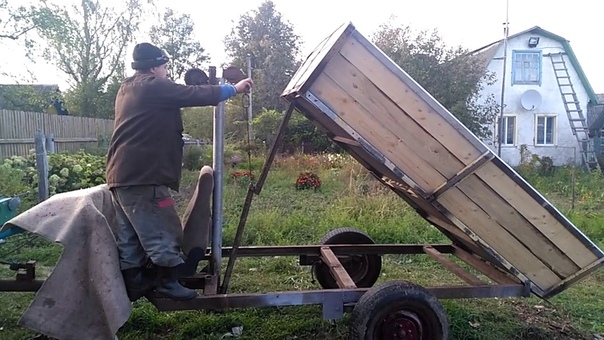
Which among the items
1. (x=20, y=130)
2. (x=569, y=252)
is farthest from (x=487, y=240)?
(x=20, y=130)

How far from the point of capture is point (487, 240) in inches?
133

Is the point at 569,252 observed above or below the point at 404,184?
below

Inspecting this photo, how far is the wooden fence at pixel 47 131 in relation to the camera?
1210cm

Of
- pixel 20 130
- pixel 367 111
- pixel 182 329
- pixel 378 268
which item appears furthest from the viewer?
pixel 20 130

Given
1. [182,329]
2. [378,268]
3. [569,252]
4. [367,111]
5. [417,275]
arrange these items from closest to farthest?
[367,111] → [569,252] → [182,329] → [378,268] → [417,275]

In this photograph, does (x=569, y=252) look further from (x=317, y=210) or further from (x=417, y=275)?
(x=317, y=210)

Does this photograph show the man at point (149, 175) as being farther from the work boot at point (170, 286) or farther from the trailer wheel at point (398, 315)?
the trailer wheel at point (398, 315)

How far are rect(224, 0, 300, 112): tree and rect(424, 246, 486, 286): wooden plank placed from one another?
29875mm

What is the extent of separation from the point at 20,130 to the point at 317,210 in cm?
848

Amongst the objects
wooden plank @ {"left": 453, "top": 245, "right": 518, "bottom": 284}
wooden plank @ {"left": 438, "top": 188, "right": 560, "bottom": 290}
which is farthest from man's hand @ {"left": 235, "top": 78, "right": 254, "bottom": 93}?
wooden plank @ {"left": 453, "top": 245, "right": 518, "bottom": 284}

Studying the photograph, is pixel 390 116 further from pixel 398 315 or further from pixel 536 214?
pixel 398 315

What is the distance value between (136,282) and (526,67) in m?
23.7

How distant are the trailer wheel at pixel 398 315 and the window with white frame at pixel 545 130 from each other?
22797mm

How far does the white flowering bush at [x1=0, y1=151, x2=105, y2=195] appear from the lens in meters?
9.37
